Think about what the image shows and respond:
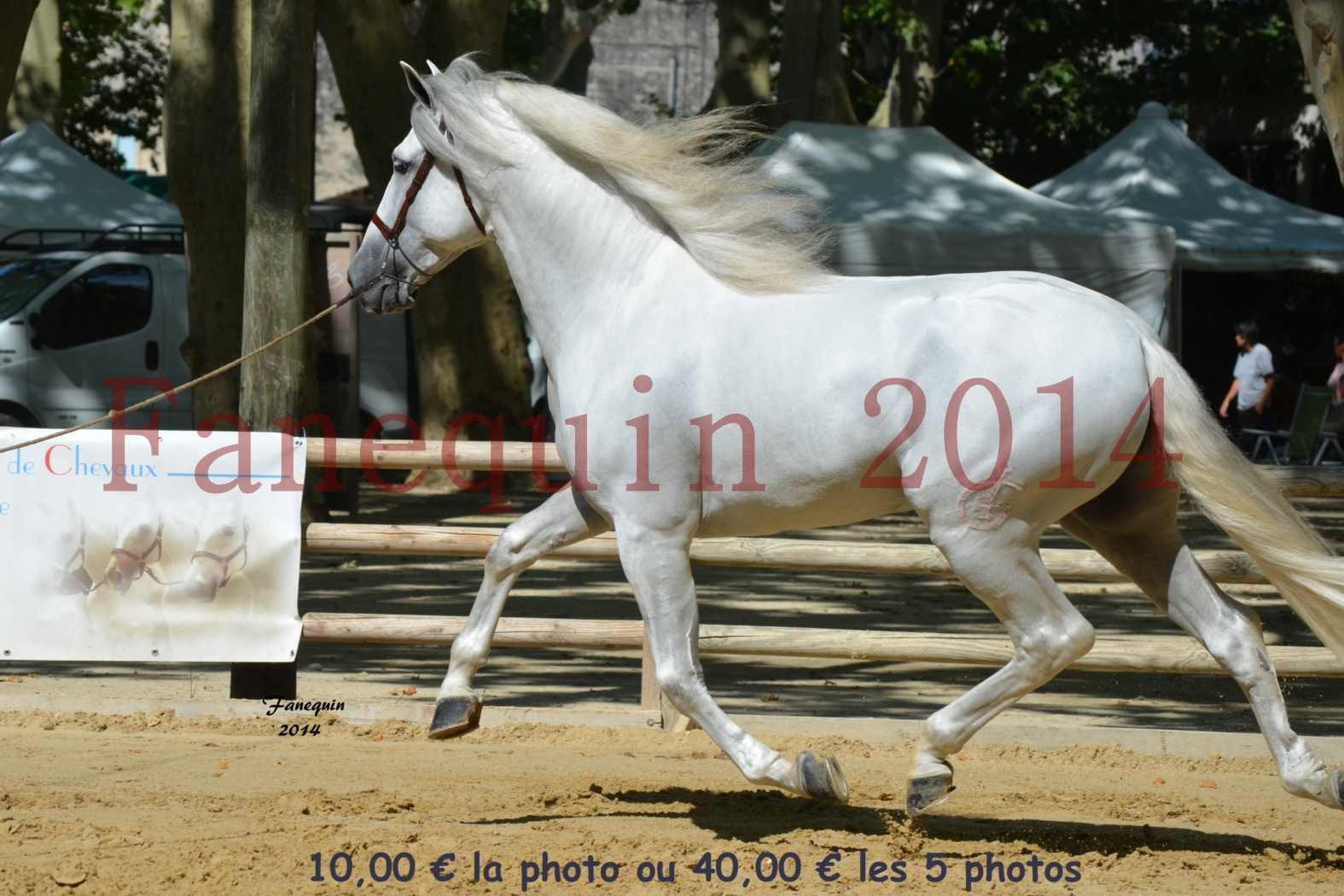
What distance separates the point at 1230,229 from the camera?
1947cm

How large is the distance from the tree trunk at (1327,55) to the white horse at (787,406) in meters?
1.20

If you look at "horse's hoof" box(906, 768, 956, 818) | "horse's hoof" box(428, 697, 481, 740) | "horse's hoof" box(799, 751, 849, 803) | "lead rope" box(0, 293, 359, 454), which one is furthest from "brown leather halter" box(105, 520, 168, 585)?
"horse's hoof" box(906, 768, 956, 818)

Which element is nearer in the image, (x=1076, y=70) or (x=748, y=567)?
(x=748, y=567)

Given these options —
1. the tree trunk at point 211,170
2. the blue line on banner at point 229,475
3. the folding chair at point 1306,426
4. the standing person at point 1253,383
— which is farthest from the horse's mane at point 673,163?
the standing person at point 1253,383

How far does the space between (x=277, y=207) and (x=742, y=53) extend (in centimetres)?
1187

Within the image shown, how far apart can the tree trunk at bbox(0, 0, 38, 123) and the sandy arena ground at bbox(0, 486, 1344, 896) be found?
154 inches

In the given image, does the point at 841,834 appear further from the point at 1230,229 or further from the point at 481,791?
the point at 1230,229

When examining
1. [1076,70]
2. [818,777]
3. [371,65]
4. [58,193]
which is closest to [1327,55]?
[818,777]

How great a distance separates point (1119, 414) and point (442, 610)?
6.09m

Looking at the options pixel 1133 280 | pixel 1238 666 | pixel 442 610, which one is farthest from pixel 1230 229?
pixel 1238 666

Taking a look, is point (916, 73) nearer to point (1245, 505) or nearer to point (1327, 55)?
point (1327, 55)

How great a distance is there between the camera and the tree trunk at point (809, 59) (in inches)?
801

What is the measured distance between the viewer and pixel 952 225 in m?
17.3

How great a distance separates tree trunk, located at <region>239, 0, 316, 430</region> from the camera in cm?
902
